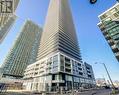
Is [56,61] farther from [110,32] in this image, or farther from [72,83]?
[110,32]

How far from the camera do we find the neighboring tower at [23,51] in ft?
397

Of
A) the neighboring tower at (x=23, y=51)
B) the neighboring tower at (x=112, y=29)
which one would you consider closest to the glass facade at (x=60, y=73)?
the neighboring tower at (x=112, y=29)

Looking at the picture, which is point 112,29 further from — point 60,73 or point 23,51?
point 23,51

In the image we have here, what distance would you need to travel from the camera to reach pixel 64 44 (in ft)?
292

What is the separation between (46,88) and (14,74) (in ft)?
220

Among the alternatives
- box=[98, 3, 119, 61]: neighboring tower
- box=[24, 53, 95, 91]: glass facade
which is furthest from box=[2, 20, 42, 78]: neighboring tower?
box=[98, 3, 119, 61]: neighboring tower

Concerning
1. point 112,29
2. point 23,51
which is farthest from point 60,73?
point 23,51

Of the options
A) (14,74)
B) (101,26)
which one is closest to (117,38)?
(101,26)

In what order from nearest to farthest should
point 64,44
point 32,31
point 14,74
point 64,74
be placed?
point 64,74 → point 64,44 → point 14,74 → point 32,31

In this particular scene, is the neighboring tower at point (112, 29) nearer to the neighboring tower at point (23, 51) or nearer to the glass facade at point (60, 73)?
the glass facade at point (60, 73)

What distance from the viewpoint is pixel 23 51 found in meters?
138

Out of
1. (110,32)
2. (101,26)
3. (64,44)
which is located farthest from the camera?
(64,44)


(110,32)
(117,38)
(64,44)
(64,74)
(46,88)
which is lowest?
(46,88)

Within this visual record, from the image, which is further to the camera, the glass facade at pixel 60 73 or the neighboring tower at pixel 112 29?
the glass facade at pixel 60 73
